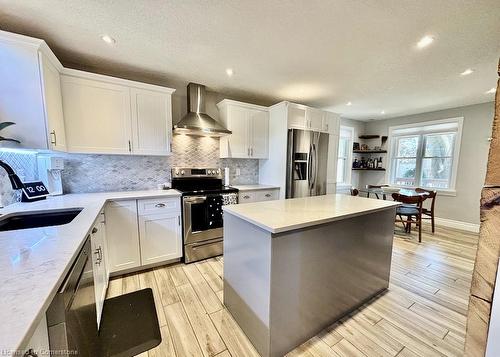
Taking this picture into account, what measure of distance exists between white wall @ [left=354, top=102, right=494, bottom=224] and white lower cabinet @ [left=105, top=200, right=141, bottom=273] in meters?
5.85

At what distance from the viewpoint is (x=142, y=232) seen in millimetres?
2393

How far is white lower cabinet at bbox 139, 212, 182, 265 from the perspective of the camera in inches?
94.9

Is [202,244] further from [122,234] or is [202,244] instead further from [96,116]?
[96,116]

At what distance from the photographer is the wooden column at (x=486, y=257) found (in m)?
0.44

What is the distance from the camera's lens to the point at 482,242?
472 millimetres

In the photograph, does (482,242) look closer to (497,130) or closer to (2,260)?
(497,130)

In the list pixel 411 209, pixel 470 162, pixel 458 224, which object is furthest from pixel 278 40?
pixel 458 224

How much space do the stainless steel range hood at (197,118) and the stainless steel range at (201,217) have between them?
0.66m

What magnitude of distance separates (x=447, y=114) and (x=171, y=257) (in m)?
5.88

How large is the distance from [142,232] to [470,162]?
5.91 m

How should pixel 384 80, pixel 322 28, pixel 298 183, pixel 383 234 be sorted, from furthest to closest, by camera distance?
pixel 298 183 → pixel 384 80 → pixel 383 234 → pixel 322 28

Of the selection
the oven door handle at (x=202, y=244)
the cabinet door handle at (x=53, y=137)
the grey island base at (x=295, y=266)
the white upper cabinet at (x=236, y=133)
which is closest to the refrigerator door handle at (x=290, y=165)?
the white upper cabinet at (x=236, y=133)

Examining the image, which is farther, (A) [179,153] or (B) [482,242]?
(A) [179,153]

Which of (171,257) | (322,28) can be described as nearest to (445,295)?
(322,28)
